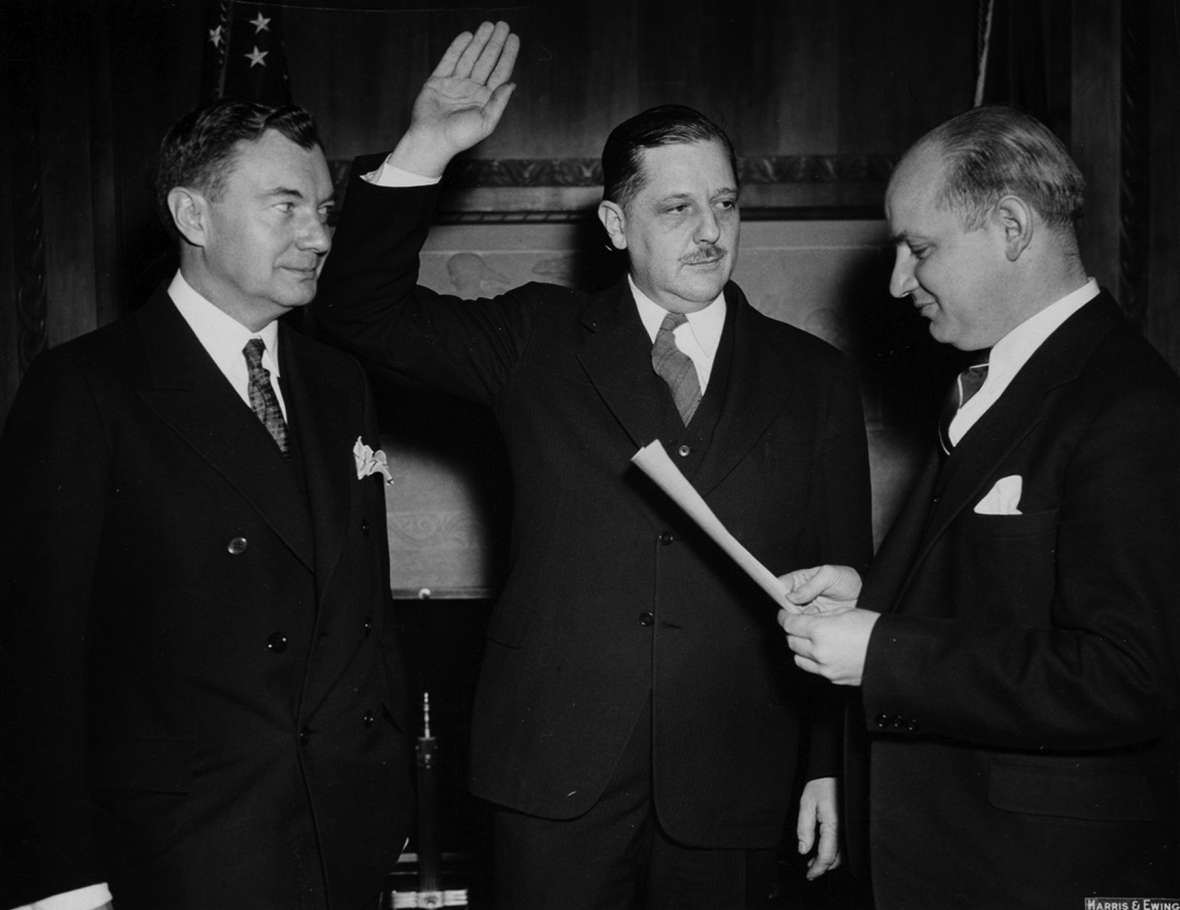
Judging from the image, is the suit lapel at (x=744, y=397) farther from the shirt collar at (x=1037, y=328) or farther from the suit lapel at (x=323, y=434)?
the suit lapel at (x=323, y=434)

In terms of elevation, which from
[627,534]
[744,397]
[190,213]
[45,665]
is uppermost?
[190,213]

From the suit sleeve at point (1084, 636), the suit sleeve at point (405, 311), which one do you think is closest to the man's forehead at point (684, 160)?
the suit sleeve at point (405, 311)

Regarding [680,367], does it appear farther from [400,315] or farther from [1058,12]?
[1058,12]

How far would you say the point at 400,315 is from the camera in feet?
7.51

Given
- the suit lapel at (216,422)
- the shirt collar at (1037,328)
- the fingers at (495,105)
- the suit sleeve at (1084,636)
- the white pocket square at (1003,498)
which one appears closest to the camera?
the suit sleeve at (1084,636)

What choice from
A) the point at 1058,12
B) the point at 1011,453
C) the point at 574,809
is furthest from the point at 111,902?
the point at 1058,12

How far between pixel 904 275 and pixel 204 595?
1329 millimetres

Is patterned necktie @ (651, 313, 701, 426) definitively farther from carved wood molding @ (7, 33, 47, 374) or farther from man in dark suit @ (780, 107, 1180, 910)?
carved wood molding @ (7, 33, 47, 374)

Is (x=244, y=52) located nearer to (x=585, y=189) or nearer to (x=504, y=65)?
(x=585, y=189)

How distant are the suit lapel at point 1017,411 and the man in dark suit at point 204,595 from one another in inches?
40.9

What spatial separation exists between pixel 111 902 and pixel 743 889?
1112 mm

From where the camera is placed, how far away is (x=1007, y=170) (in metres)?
Result: 1.86

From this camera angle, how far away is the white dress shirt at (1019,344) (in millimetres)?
1837

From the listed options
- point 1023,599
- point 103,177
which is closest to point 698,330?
point 1023,599
